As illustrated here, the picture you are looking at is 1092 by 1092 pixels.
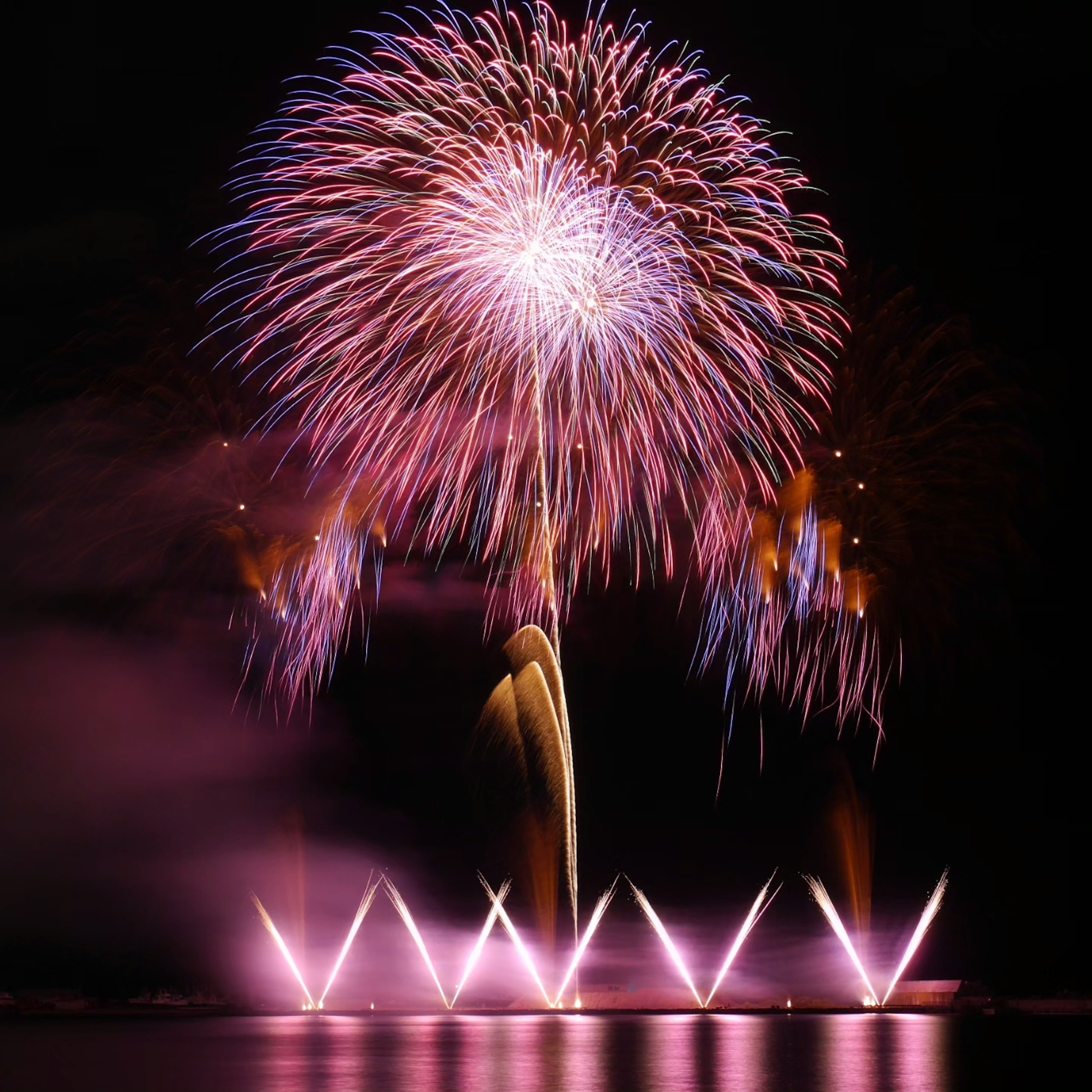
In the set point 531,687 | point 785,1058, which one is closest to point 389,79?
point 531,687

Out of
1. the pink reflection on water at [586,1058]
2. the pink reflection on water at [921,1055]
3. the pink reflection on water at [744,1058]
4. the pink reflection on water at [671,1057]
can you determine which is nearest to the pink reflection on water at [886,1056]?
the pink reflection on water at [921,1055]

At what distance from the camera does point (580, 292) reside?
31266 mm

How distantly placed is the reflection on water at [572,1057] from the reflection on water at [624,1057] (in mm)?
141

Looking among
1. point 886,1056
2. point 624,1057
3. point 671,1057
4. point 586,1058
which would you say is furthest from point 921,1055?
point 586,1058

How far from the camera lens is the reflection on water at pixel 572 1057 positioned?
3462 cm

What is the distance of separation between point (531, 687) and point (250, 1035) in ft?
143

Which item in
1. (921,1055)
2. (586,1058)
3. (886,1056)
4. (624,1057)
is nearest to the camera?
(886,1056)

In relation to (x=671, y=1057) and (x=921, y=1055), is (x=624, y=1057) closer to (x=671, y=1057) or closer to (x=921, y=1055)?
(x=671, y=1057)

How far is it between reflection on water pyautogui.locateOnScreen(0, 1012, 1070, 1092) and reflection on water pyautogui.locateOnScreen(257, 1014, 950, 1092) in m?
0.14

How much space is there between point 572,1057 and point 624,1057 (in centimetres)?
183

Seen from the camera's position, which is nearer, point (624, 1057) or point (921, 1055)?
point (921, 1055)

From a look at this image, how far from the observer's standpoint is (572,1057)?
4578 cm

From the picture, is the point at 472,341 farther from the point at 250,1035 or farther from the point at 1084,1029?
the point at 250,1035

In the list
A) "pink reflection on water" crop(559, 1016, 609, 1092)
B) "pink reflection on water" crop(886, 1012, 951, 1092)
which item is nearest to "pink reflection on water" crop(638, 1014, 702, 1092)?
"pink reflection on water" crop(559, 1016, 609, 1092)
